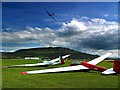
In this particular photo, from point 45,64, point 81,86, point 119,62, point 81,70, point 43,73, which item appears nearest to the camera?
point 81,86

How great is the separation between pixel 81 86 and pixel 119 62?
5281mm

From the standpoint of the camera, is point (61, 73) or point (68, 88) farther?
point (61, 73)

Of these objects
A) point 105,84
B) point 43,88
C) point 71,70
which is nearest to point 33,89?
point 43,88

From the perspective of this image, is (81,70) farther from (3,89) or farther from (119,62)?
(3,89)

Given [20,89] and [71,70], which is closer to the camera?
[20,89]

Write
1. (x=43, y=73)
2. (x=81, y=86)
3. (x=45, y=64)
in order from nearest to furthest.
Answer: (x=81, y=86)
(x=43, y=73)
(x=45, y=64)

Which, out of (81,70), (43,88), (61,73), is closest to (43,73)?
(61,73)

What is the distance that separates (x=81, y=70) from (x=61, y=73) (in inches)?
81.4

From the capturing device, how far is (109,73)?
17.8 m

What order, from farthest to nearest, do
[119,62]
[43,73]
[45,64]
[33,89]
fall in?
[45,64], [43,73], [119,62], [33,89]

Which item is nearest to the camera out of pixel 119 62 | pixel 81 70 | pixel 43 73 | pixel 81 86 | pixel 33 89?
pixel 33 89

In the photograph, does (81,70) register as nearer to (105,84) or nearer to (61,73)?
(61,73)

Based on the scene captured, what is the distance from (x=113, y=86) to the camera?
13.4m

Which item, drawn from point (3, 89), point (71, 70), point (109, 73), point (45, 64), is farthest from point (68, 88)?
point (45, 64)
